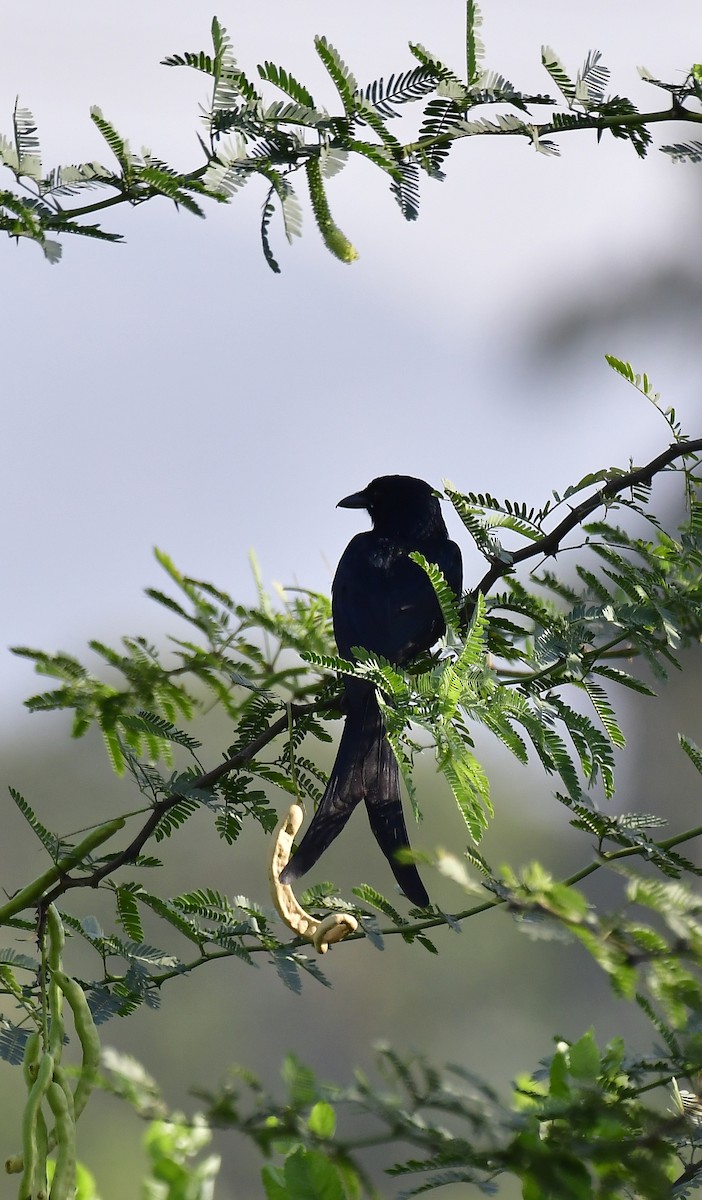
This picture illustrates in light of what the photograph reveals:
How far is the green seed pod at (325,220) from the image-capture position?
3.54 ft

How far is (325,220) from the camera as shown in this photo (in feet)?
3.61

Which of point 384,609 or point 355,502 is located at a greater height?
point 355,502

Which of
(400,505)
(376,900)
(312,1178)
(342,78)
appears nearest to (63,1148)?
(312,1178)

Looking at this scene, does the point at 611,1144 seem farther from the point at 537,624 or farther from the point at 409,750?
the point at 537,624

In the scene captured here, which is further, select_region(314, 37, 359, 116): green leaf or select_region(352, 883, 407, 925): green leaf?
select_region(352, 883, 407, 925): green leaf

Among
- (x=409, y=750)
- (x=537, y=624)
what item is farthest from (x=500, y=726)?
(x=537, y=624)

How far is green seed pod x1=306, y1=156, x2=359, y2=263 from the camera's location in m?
1.08

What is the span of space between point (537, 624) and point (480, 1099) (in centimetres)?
61

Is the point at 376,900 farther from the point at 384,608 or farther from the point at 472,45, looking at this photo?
the point at 472,45

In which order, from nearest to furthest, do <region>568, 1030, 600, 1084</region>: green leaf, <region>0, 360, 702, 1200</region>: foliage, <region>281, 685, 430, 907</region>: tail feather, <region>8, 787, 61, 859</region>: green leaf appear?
1. <region>0, 360, 702, 1200</region>: foliage
2. <region>568, 1030, 600, 1084</region>: green leaf
3. <region>8, 787, 61, 859</region>: green leaf
4. <region>281, 685, 430, 907</region>: tail feather

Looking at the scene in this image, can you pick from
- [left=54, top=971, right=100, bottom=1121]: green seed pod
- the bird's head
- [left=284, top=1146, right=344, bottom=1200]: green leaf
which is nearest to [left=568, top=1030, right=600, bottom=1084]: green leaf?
[left=284, top=1146, right=344, bottom=1200]: green leaf

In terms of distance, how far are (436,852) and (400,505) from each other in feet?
4.81

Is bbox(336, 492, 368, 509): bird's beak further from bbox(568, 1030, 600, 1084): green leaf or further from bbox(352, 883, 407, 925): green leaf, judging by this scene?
bbox(568, 1030, 600, 1084): green leaf

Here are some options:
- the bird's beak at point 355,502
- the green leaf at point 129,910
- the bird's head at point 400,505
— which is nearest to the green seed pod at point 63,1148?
the green leaf at point 129,910
